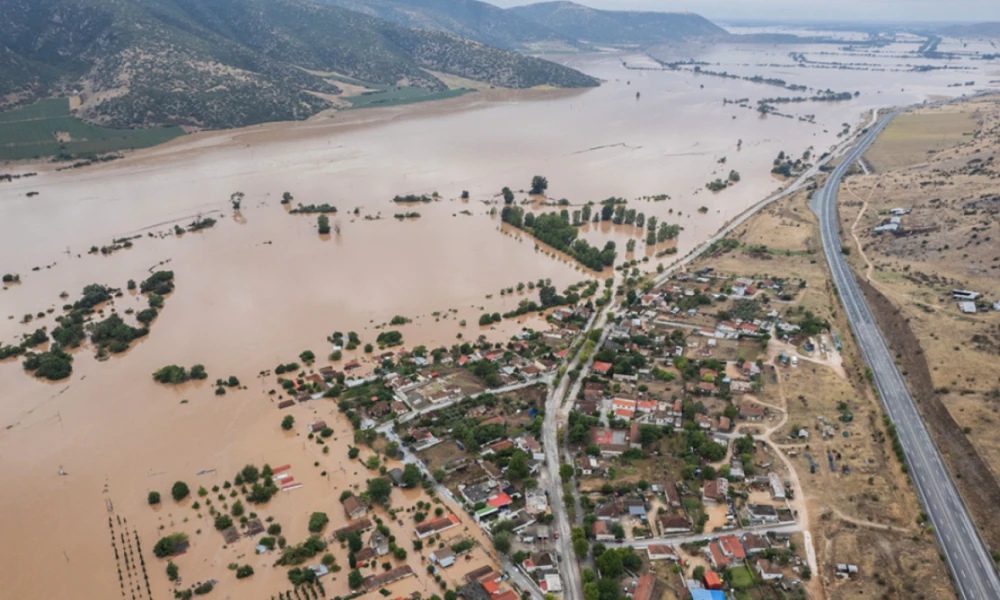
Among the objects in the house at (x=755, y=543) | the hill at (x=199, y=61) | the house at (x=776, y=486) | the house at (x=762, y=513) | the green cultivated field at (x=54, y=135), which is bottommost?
the house at (x=755, y=543)

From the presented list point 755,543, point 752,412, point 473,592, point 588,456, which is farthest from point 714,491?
point 473,592

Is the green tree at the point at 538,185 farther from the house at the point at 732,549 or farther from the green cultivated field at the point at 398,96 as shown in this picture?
the green cultivated field at the point at 398,96

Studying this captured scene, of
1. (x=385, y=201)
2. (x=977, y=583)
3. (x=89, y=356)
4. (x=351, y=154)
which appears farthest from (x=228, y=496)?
(x=351, y=154)

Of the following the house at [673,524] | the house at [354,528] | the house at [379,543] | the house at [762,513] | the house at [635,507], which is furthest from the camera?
the house at [635,507]

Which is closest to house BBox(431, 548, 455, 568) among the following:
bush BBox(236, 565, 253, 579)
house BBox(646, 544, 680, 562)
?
bush BBox(236, 565, 253, 579)

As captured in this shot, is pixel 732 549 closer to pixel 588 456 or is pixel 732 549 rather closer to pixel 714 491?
pixel 714 491

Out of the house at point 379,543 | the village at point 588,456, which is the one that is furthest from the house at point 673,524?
the house at point 379,543
